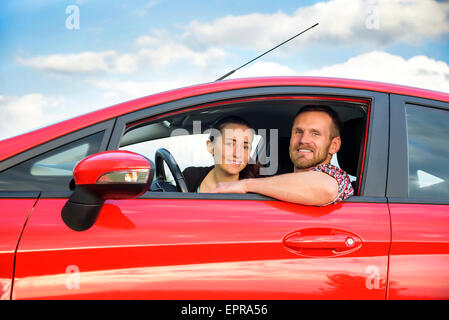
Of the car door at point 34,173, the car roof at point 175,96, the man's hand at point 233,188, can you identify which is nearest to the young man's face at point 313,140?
the car roof at point 175,96

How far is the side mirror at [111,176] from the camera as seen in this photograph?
1.25 m

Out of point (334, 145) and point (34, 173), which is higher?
point (334, 145)

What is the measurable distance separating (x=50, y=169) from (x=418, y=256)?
132 centimetres

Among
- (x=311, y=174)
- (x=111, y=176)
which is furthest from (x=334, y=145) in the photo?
(x=111, y=176)

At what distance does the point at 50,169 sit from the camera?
58.7 inches

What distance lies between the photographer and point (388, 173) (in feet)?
5.23

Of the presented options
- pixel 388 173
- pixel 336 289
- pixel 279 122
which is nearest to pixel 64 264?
pixel 336 289

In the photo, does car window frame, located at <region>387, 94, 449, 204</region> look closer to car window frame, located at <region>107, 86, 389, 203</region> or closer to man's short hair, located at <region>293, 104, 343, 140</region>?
car window frame, located at <region>107, 86, 389, 203</region>

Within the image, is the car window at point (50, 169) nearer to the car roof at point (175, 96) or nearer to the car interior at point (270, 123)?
the car roof at point (175, 96)

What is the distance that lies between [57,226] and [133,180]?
0.33 metres

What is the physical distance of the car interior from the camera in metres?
1.77

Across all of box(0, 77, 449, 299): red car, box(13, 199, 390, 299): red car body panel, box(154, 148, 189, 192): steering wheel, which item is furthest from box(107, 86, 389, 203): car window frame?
box(154, 148, 189, 192): steering wheel

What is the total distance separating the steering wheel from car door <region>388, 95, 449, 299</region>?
970mm

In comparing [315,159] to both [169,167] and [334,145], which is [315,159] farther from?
[169,167]
